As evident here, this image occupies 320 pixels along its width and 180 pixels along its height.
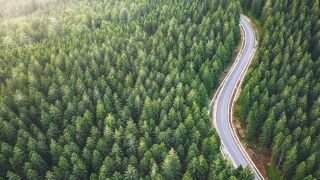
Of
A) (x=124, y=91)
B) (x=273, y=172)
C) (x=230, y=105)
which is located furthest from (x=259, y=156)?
(x=124, y=91)

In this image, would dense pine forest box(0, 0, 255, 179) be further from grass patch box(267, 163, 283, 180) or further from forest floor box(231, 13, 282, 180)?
forest floor box(231, 13, 282, 180)

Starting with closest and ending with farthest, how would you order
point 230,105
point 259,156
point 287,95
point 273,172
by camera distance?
1. point 273,172
2. point 259,156
3. point 287,95
4. point 230,105

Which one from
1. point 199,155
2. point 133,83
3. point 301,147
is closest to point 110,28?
point 133,83

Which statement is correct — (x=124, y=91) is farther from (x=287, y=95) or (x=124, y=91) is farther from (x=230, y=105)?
(x=287, y=95)

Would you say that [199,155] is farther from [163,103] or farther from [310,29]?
[310,29]

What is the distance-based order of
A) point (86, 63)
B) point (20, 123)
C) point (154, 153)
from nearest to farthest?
1. point (154, 153)
2. point (20, 123)
3. point (86, 63)

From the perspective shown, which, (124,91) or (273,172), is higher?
(124,91)
